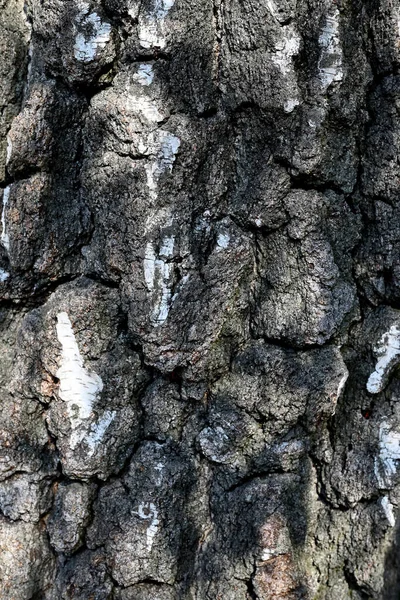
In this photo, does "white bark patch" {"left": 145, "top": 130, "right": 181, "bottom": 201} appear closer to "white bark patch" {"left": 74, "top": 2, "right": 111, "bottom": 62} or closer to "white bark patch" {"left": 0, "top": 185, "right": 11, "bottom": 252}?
"white bark patch" {"left": 74, "top": 2, "right": 111, "bottom": 62}

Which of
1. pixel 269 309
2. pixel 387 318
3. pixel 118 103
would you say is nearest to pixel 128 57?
pixel 118 103

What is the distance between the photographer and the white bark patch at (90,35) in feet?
4.38

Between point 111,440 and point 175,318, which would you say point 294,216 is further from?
point 111,440

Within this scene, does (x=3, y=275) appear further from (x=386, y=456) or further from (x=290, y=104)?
(x=386, y=456)

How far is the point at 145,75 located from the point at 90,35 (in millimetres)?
144

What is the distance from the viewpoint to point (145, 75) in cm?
134

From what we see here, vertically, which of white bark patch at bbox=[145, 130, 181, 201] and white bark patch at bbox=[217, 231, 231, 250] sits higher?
white bark patch at bbox=[145, 130, 181, 201]

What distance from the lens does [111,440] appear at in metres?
1.42

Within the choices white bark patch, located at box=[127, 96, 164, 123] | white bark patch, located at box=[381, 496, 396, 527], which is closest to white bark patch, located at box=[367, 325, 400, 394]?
white bark patch, located at box=[381, 496, 396, 527]

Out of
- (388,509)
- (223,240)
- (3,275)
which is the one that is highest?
(223,240)

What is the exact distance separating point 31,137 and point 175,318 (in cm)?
51

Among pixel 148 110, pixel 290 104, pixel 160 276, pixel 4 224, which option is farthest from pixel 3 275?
pixel 290 104

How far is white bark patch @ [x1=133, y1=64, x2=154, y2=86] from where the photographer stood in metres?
1.33

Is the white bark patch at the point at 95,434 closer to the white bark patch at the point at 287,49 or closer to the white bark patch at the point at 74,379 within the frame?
the white bark patch at the point at 74,379
